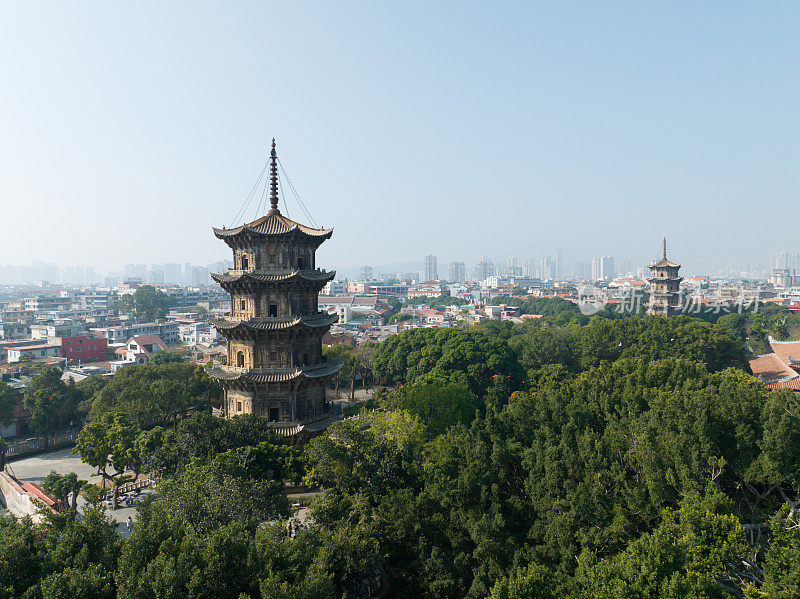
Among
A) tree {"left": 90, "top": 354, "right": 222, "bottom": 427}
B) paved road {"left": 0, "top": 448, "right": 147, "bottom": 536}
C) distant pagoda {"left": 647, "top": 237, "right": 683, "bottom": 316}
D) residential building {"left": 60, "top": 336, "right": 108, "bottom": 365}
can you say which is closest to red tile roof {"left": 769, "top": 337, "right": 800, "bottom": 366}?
distant pagoda {"left": 647, "top": 237, "right": 683, "bottom": 316}

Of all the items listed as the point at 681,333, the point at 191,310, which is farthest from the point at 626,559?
the point at 191,310

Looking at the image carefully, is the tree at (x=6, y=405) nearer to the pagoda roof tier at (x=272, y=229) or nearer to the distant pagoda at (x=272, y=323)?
the distant pagoda at (x=272, y=323)

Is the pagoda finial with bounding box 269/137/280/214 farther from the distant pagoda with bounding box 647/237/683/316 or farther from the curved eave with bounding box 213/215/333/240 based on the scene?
the distant pagoda with bounding box 647/237/683/316

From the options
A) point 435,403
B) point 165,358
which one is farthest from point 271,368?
point 165,358

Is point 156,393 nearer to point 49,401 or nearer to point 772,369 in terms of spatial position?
point 49,401

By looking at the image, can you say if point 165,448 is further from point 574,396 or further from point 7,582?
point 574,396

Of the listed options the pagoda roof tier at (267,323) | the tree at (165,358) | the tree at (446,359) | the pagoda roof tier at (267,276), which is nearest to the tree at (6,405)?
the tree at (165,358)
